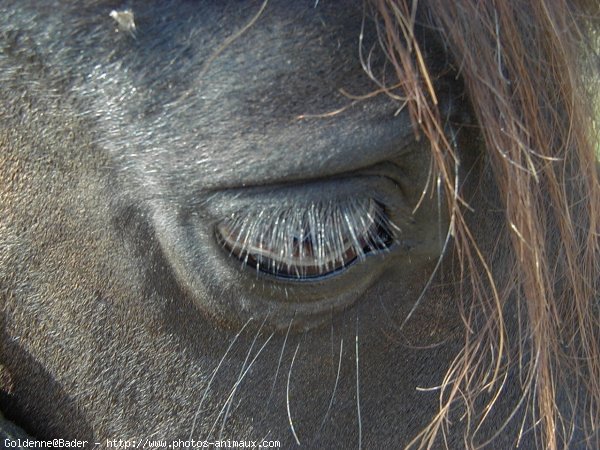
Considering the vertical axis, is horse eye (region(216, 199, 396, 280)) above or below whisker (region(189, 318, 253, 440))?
above

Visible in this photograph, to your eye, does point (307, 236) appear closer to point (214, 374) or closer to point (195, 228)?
point (195, 228)

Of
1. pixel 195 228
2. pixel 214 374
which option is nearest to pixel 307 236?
pixel 195 228

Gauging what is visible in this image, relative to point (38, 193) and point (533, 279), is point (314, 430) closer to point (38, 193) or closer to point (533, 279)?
point (533, 279)

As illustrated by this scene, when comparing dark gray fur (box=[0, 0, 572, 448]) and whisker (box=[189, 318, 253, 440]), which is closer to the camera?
dark gray fur (box=[0, 0, 572, 448])

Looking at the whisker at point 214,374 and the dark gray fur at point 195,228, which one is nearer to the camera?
the dark gray fur at point 195,228

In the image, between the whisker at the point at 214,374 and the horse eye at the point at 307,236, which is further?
the whisker at the point at 214,374

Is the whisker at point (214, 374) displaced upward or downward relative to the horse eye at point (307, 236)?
downward

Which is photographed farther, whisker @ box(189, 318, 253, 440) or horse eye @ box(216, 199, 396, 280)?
whisker @ box(189, 318, 253, 440)

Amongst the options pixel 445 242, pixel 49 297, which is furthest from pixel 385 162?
pixel 49 297
